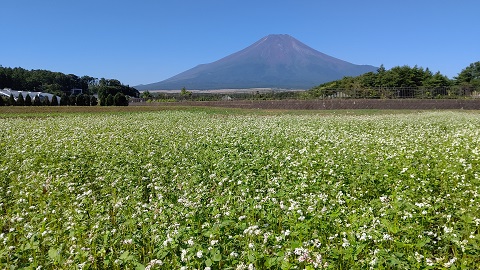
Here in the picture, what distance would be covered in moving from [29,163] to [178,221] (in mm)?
5900

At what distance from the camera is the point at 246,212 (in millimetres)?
4883

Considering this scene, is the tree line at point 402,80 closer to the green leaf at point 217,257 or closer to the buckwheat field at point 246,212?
the buckwheat field at point 246,212

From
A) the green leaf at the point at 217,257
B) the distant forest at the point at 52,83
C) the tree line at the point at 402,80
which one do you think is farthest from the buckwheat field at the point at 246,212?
the distant forest at the point at 52,83

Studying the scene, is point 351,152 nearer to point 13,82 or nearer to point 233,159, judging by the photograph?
point 233,159

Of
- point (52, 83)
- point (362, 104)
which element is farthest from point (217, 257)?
point (52, 83)

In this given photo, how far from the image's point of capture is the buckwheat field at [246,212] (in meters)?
3.80

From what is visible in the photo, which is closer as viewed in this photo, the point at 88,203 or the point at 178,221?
the point at 178,221

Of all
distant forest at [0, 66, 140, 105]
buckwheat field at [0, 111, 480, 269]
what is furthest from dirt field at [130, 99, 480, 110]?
distant forest at [0, 66, 140, 105]

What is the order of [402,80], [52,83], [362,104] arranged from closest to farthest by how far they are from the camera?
[362,104] < [402,80] < [52,83]

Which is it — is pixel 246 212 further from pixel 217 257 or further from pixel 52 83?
pixel 52 83

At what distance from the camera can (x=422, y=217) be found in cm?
464

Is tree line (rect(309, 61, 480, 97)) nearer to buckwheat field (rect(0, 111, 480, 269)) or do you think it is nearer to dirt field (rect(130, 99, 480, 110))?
dirt field (rect(130, 99, 480, 110))

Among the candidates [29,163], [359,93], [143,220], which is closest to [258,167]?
[143,220]

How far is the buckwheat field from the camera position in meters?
3.80
